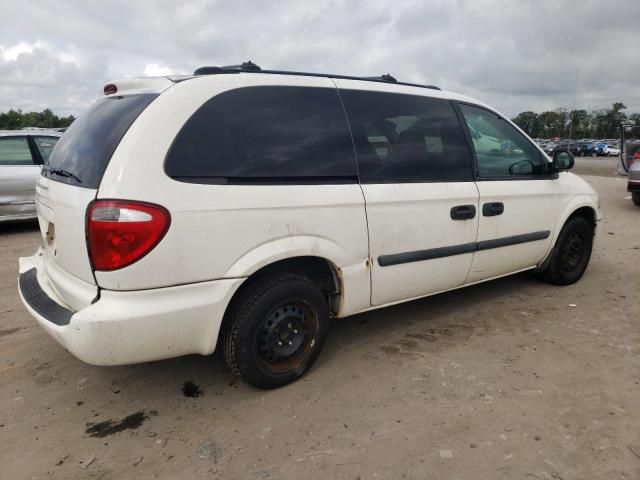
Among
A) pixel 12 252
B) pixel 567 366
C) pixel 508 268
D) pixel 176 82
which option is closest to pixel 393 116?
pixel 176 82

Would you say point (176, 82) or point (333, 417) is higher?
point (176, 82)

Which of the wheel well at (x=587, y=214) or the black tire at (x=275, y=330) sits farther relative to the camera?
the wheel well at (x=587, y=214)

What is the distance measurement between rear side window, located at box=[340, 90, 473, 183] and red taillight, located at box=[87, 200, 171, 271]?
131 centimetres

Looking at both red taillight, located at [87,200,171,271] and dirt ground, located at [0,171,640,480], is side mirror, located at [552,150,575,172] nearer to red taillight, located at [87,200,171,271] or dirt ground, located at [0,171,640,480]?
dirt ground, located at [0,171,640,480]

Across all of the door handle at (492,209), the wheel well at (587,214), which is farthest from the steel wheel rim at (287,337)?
the wheel well at (587,214)

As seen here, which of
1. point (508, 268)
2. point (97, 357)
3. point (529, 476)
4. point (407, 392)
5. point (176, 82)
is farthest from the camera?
point (508, 268)

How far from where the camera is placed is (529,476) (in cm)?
214

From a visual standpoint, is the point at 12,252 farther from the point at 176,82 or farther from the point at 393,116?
the point at 393,116

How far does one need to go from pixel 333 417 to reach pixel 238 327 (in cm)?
71

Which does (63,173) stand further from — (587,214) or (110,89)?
(587,214)

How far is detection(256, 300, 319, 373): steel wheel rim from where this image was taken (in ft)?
8.92

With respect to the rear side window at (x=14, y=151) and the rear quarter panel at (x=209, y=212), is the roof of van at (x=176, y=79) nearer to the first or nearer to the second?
the rear quarter panel at (x=209, y=212)

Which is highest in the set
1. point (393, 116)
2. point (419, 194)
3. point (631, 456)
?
point (393, 116)

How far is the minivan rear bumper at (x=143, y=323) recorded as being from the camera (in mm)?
2230
